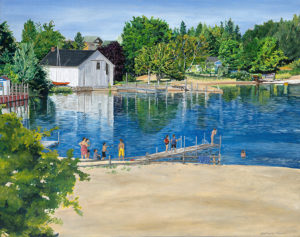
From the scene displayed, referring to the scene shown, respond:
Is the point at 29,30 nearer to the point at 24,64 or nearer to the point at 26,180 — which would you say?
the point at 24,64

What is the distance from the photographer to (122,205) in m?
20.0

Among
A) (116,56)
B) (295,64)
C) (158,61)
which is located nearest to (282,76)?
(295,64)

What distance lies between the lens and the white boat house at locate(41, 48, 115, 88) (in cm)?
10356

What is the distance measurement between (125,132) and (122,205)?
28.9 meters

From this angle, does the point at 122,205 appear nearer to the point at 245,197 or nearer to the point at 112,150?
the point at 245,197

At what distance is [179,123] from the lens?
5503 centimetres

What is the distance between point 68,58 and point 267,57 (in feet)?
243

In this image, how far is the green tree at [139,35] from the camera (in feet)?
417

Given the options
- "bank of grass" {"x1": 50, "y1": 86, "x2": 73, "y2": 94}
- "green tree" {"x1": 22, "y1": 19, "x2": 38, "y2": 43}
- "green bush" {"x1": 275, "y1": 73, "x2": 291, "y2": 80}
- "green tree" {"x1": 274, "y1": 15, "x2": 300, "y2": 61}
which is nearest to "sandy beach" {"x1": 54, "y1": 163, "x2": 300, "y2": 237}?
"bank of grass" {"x1": 50, "y1": 86, "x2": 73, "y2": 94}

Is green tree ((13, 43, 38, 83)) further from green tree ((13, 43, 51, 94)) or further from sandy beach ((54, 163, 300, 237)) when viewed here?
sandy beach ((54, 163, 300, 237))

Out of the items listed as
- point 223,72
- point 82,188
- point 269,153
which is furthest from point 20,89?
point 223,72

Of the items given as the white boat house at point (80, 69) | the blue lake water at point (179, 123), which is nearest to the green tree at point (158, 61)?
the white boat house at point (80, 69)

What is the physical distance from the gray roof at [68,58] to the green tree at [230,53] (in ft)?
197

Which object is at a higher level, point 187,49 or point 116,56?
point 187,49
